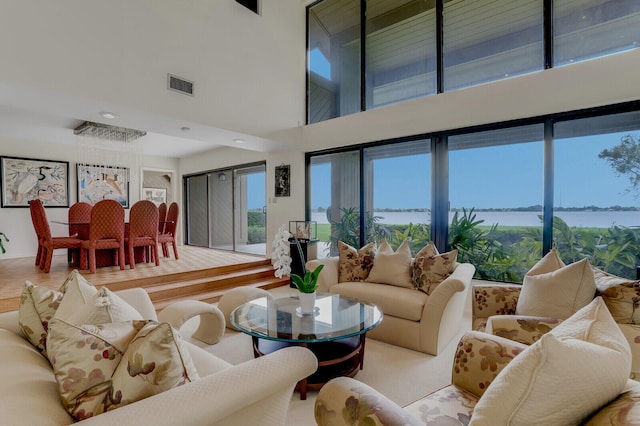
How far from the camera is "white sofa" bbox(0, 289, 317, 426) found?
0.96 meters

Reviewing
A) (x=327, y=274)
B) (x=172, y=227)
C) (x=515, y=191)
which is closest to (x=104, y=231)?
(x=172, y=227)

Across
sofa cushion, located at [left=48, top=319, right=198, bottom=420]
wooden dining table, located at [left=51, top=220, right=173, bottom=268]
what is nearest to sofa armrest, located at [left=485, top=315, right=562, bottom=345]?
sofa cushion, located at [left=48, top=319, right=198, bottom=420]

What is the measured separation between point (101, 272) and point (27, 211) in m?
3.39

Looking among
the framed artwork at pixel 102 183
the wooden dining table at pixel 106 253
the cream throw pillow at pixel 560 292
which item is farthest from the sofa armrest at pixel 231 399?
the framed artwork at pixel 102 183

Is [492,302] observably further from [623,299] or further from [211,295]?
[211,295]

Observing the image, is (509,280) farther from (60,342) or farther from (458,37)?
(60,342)

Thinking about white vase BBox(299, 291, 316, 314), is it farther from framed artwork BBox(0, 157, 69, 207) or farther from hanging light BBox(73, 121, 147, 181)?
framed artwork BBox(0, 157, 69, 207)

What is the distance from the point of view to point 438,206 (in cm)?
425

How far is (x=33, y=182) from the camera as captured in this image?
6539 mm

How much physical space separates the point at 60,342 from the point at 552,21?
498 cm

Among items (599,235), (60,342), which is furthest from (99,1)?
(599,235)

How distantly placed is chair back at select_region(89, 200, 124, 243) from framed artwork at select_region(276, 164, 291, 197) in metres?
2.57

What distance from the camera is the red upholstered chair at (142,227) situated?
199 inches

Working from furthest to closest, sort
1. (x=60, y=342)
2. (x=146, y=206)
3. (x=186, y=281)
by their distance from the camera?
1. (x=146, y=206)
2. (x=186, y=281)
3. (x=60, y=342)
